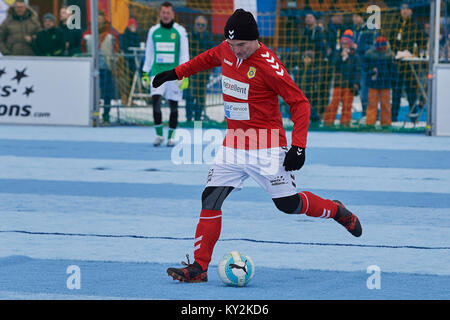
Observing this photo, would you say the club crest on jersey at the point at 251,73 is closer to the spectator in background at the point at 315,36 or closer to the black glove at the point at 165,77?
the black glove at the point at 165,77

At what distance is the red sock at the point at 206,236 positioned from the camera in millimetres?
5293

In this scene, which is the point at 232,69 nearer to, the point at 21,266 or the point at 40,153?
the point at 21,266

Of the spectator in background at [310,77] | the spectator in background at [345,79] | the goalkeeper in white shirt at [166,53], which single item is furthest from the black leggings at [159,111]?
the spectator in background at [345,79]

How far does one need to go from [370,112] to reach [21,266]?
1180cm

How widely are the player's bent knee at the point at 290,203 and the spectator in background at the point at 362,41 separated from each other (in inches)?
431

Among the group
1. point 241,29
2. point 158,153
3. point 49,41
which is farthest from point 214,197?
point 49,41

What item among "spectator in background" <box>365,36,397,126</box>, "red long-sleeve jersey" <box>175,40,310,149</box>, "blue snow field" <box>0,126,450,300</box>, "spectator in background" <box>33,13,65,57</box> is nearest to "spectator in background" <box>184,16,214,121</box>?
"spectator in background" <box>33,13,65,57</box>

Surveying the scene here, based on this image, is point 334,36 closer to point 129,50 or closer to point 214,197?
point 129,50

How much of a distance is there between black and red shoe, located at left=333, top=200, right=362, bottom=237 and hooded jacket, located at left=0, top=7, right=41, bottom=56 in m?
12.4

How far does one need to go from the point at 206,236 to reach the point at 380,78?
1151cm

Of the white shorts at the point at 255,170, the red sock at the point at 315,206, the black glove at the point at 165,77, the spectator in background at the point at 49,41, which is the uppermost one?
the spectator in background at the point at 49,41

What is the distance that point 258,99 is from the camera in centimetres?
546

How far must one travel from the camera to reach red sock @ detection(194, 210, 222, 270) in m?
5.29
